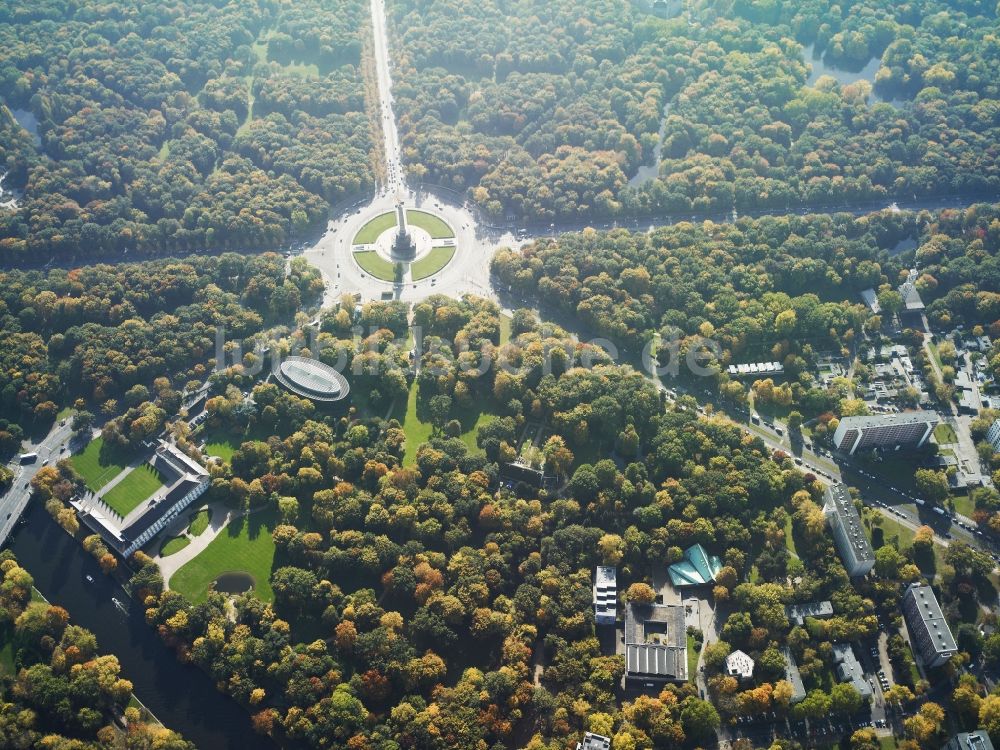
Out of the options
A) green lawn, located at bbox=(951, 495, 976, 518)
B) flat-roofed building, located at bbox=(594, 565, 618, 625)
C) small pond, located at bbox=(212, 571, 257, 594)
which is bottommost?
small pond, located at bbox=(212, 571, 257, 594)

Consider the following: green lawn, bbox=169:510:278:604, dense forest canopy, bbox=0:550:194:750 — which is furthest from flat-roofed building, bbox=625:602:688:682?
dense forest canopy, bbox=0:550:194:750

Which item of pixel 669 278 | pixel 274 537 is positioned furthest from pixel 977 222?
pixel 274 537

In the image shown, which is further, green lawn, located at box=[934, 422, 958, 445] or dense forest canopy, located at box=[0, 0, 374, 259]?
dense forest canopy, located at box=[0, 0, 374, 259]

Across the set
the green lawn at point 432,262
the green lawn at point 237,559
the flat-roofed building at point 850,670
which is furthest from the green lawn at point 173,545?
the flat-roofed building at point 850,670

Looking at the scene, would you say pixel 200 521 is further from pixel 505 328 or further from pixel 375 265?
pixel 375 265

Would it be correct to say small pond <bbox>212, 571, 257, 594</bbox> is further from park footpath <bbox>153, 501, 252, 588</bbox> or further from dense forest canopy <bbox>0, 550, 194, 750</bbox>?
dense forest canopy <bbox>0, 550, 194, 750</bbox>

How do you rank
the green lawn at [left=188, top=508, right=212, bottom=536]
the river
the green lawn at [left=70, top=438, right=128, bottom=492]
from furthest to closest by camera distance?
the green lawn at [left=70, top=438, right=128, bottom=492] < the green lawn at [left=188, top=508, right=212, bottom=536] < the river

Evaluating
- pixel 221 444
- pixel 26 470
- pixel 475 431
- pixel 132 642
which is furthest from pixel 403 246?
pixel 132 642

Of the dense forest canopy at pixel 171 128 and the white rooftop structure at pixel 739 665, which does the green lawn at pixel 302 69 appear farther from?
the white rooftop structure at pixel 739 665
